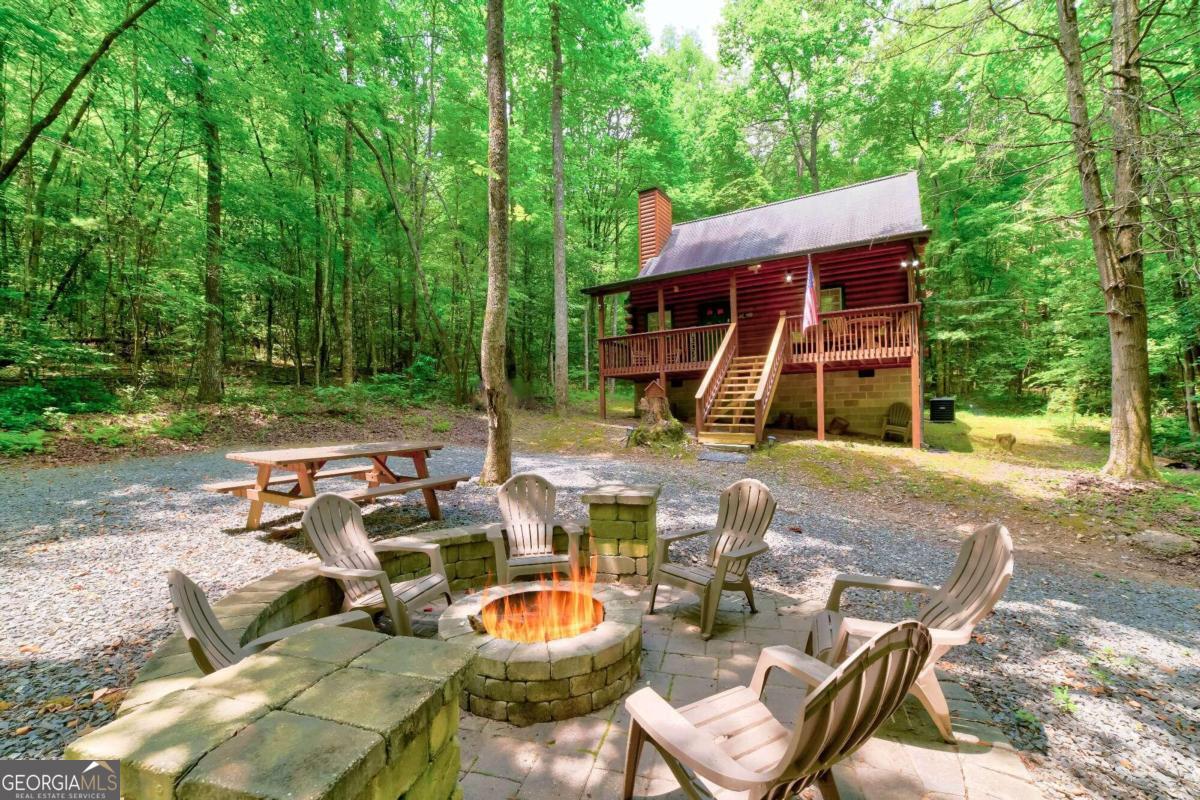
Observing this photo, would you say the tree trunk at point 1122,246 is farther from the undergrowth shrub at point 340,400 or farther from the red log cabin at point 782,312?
the undergrowth shrub at point 340,400

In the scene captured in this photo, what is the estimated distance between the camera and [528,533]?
375 centimetres

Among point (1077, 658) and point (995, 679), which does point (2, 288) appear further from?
point (1077, 658)

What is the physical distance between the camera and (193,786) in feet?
2.91

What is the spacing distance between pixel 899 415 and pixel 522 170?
12274 millimetres

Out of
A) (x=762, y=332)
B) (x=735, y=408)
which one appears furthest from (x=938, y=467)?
(x=762, y=332)

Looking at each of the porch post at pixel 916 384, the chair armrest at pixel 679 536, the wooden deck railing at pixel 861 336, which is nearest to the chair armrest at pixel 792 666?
the chair armrest at pixel 679 536

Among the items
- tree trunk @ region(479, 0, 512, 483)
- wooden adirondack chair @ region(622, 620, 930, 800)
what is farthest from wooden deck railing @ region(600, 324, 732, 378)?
wooden adirondack chair @ region(622, 620, 930, 800)

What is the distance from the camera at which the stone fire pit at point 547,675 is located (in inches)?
86.1

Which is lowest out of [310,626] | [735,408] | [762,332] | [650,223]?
[310,626]

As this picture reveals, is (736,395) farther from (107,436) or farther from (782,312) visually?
(107,436)

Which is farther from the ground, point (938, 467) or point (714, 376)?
point (714, 376)

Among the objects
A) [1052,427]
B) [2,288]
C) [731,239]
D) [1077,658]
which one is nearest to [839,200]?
[731,239]

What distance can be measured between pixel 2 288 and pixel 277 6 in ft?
23.0

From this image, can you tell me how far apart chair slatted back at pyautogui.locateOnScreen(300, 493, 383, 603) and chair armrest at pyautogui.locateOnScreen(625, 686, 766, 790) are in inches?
83.8
